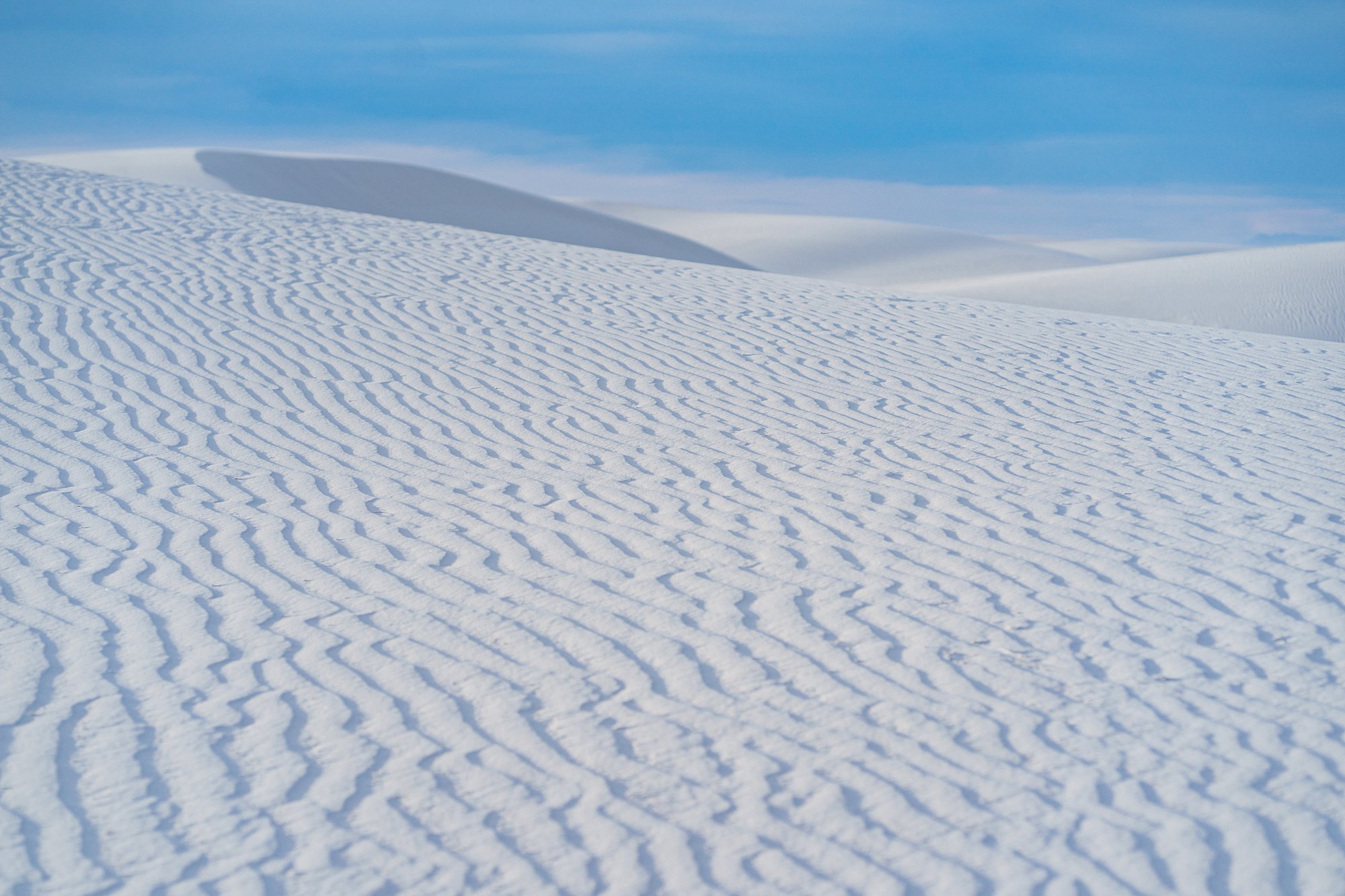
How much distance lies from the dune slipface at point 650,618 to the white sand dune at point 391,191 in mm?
26410

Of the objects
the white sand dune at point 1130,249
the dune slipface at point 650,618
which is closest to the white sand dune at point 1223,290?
the dune slipface at point 650,618

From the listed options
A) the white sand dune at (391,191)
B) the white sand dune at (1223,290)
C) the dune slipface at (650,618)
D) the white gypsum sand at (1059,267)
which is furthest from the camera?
the white sand dune at (391,191)

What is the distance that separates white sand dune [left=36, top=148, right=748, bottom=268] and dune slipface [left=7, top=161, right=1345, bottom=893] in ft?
86.6

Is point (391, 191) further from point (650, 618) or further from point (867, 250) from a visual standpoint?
point (650, 618)

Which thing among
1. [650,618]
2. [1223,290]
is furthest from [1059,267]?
[650,618]

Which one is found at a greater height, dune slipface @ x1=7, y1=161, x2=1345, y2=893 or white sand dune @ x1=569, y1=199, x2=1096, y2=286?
white sand dune @ x1=569, y1=199, x2=1096, y2=286

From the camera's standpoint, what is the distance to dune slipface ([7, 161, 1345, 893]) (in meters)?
3.27

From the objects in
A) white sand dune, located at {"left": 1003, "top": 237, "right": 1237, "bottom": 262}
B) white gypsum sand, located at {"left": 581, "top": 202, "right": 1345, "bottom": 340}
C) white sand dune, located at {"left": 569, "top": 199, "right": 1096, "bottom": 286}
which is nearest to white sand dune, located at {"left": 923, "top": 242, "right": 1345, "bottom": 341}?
white gypsum sand, located at {"left": 581, "top": 202, "right": 1345, "bottom": 340}

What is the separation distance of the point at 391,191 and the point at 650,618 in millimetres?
35272

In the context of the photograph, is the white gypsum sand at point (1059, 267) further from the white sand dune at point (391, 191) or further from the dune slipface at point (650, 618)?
the dune slipface at point (650, 618)

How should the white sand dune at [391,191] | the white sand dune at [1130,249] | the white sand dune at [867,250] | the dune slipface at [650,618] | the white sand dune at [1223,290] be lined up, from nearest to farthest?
the dune slipface at [650,618]
the white sand dune at [1223,290]
the white sand dune at [391,191]
the white sand dune at [867,250]
the white sand dune at [1130,249]

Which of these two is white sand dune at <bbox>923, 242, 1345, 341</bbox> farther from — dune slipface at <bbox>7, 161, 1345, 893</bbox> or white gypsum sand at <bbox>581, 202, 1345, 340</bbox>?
dune slipface at <bbox>7, 161, 1345, 893</bbox>

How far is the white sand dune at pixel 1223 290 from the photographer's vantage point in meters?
22.9

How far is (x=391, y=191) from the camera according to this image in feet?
124
